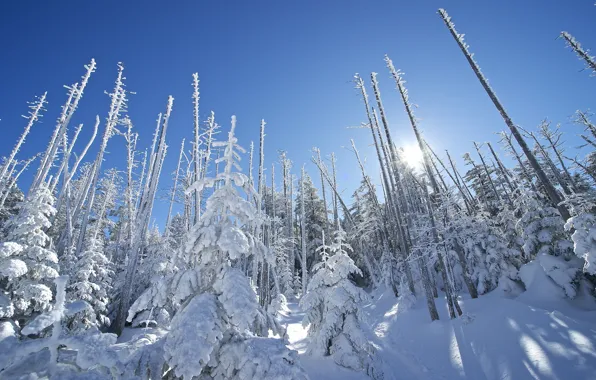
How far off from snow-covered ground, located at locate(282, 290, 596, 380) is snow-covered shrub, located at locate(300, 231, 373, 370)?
421 mm

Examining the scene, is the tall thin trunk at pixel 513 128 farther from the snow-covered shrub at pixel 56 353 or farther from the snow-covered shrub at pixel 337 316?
the snow-covered shrub at pixel 56 353

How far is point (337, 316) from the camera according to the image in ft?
31.5

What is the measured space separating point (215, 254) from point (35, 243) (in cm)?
1059

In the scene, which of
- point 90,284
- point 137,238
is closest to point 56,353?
point 90,284

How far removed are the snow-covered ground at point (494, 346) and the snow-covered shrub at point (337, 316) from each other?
421 mm

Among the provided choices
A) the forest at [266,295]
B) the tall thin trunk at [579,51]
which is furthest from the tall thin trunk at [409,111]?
the tall thin trunk at [579,51]

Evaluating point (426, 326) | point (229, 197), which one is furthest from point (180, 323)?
point (426, 326)

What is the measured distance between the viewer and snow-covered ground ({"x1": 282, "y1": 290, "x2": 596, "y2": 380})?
24.9 ft

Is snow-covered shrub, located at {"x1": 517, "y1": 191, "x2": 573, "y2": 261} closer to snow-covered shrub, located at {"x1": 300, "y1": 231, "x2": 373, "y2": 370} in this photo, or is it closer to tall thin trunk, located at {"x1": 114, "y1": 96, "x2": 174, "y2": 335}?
snow-covered shrub, located at {"x1": 300, "y1": 231, "x2": 373, "y2": 370}

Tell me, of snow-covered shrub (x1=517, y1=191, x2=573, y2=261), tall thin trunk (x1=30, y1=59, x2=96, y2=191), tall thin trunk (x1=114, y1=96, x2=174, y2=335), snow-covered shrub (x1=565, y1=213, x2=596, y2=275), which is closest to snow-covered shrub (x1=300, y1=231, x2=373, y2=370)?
snow-covered shrub (x1=565, y1=213, x2=596, y2=275)

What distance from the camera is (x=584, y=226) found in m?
9.02

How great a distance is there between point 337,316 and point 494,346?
5298 mm

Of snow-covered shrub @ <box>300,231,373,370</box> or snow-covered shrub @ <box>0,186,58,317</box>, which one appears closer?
snow-covered shrub @ <box>300,231,373,370</box>

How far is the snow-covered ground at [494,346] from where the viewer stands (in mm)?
7578
